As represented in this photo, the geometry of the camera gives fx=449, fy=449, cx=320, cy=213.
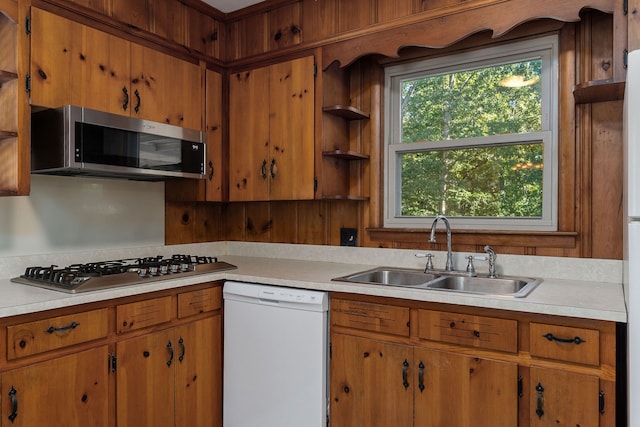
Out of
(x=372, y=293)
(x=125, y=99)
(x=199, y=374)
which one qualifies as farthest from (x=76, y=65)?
(x=372, y=293)

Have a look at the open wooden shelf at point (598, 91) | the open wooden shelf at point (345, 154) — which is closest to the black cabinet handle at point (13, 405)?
the open wooden shelf at point (345, 154)

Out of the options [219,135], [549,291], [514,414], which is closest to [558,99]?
[549,291]

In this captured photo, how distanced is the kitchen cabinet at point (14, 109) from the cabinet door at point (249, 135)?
1217 millimetres

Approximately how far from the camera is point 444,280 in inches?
91.7

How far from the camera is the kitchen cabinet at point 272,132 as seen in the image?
265cm

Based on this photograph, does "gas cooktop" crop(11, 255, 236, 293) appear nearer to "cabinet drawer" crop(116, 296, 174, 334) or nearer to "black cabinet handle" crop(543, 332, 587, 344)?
"cabinet drawer" crop(116, 296, 174, 334)

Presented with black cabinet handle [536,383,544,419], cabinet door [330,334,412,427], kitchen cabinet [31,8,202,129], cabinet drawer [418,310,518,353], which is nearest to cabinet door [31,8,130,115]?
kitchen cabinet [31,8,202,129]

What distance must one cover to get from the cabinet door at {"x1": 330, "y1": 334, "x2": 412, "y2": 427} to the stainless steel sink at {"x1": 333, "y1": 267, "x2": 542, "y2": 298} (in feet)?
0.98

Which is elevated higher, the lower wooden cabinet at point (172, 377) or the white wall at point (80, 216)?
the white wall at point (80, 216)

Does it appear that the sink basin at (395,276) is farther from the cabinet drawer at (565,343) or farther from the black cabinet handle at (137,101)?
the black cabinet handle at (137,101)

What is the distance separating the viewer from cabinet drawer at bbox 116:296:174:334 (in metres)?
1.96

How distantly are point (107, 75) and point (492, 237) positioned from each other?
2.16 m

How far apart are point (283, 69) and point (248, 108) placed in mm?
348

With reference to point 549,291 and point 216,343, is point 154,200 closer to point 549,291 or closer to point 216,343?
point 216,343
